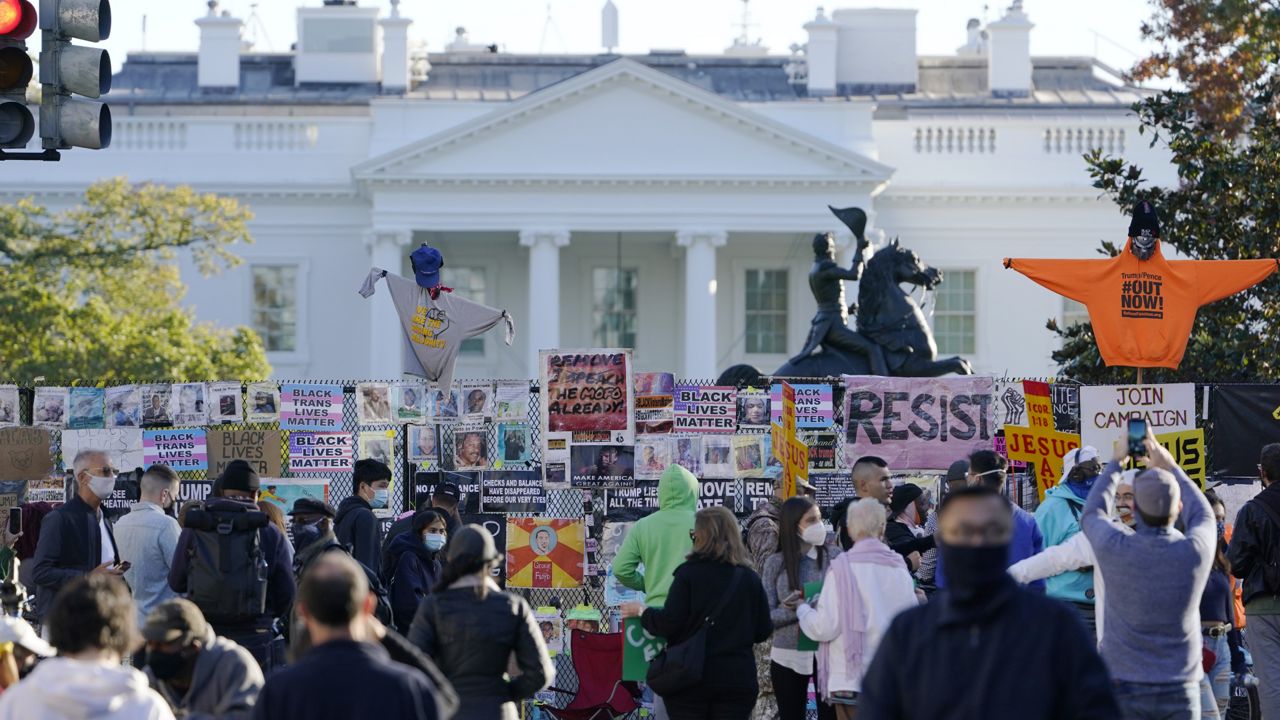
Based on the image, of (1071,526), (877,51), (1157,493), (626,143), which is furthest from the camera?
(877,51)

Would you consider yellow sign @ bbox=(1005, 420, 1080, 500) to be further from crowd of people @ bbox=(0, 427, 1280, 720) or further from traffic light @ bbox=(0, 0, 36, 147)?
traffic light @ bbox=(0, 0, 36, 147)

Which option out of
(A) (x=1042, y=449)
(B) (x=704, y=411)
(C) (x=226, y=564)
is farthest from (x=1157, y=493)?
(B) (x=704, y=411)

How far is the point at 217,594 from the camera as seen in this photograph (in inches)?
337

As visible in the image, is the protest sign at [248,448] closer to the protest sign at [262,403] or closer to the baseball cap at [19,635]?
the protest sign at [262,403]

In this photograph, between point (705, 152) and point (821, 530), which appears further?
point (705, 152)

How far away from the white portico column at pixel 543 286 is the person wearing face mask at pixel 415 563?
3022 cm

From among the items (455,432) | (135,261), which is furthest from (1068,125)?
(455,432)

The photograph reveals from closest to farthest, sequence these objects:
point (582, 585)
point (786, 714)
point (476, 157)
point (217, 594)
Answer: point (217, 594), point (786, 714), point (582, 585), point (476, 157)

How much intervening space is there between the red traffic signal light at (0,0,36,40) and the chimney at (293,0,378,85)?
3960cm

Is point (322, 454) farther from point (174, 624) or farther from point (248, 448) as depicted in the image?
point (174, 624)

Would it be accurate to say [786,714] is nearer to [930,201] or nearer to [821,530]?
[821,530]

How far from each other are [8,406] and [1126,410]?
23.0 feet

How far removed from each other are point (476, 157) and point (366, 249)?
3.14 m

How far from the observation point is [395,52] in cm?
4675
